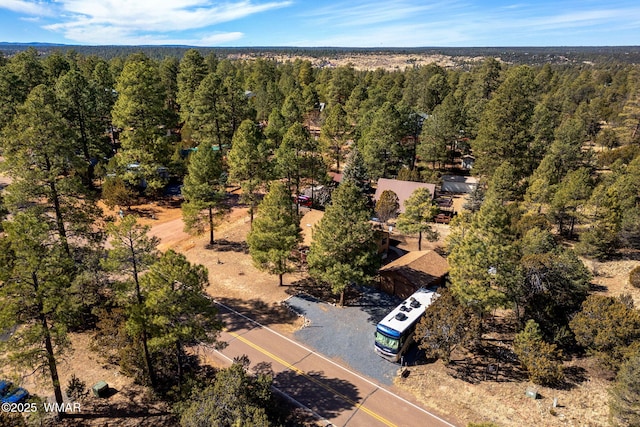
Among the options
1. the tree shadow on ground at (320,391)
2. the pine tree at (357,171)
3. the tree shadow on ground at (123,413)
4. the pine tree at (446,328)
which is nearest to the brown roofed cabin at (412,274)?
the pine tree at (446,328)

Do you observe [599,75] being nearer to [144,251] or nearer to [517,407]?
[517,407]

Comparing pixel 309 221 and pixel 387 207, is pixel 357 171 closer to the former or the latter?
pixel 387 207

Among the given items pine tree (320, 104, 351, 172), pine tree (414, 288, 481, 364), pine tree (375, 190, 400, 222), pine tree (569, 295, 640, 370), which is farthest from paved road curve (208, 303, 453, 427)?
pine tree (320, 104, 351, 172)

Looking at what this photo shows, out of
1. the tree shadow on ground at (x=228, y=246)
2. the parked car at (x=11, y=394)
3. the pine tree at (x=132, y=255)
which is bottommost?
the parked car at (x=11, y=394)

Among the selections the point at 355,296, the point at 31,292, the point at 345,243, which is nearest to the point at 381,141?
the point at 355,296

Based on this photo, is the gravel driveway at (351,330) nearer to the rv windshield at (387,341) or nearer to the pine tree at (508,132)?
the rv windshield at (387,341)

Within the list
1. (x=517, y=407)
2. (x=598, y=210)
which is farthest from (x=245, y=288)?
(x=598, y=210)
